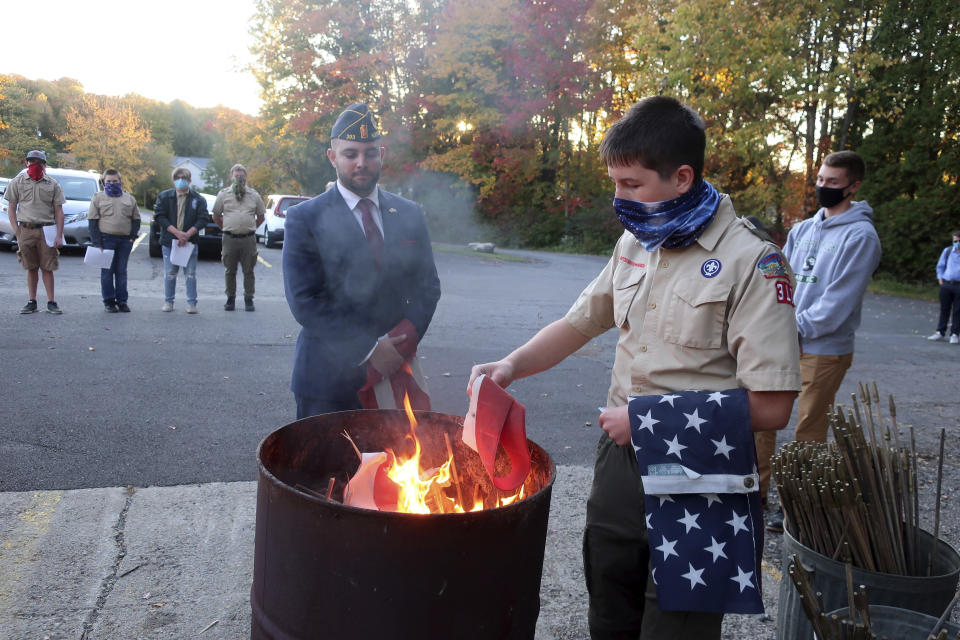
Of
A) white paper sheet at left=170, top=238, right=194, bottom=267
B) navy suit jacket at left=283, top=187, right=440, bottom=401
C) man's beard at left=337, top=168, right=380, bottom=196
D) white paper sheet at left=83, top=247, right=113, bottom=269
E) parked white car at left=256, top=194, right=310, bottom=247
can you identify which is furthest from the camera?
parked white car at left=256, top=194, right=310, bottom=247

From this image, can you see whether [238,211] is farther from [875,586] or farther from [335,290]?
[875,586]

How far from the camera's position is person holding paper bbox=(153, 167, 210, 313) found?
9180 millimetres

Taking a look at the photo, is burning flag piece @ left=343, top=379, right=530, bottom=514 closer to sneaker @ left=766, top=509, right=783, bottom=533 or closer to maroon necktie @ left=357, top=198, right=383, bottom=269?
maroon necktie @ left=357, top=198, right=383, bottom=269

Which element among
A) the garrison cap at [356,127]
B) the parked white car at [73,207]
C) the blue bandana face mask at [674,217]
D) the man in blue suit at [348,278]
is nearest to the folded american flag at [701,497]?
the blue bandana face mask at [674,217]

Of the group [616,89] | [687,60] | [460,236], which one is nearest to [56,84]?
[460,236]

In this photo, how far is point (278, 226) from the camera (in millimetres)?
19734

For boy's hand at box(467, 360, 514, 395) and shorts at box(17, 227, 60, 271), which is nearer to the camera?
boy's hand at box(467, 360, 514, 395)

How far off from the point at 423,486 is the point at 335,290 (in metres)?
1.24

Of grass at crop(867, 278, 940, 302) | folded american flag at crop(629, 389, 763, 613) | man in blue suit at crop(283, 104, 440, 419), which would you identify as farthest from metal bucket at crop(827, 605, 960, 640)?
grass at crop(867, 278, 940, 302)

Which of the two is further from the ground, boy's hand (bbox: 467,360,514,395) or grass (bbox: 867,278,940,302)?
boy's hand (bbox: 467,360,514,395)

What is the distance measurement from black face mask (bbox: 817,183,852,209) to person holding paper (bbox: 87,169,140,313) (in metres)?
8.15

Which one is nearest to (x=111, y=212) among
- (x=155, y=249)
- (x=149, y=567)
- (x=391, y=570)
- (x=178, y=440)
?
(x=178, y=440)

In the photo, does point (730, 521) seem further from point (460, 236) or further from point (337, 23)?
point (460, 236)

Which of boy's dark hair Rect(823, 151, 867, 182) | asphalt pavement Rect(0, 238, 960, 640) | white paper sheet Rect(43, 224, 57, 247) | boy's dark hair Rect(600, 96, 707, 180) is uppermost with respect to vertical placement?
boy's dark hair Rect(823, 151, 867, 182)
